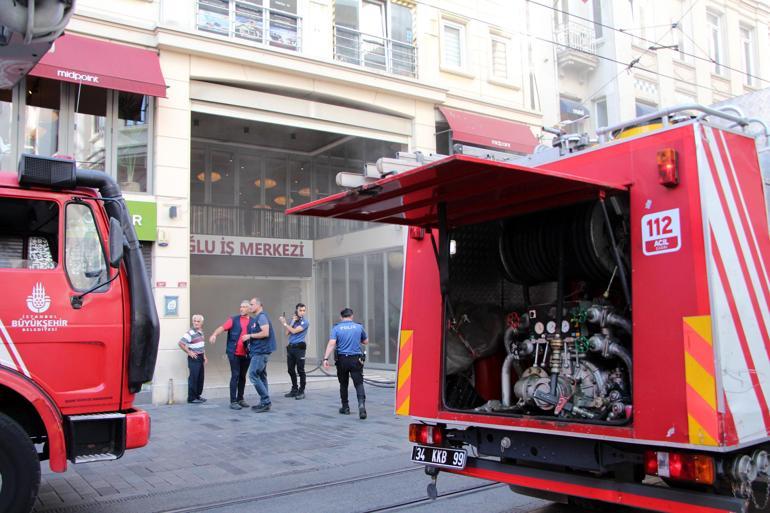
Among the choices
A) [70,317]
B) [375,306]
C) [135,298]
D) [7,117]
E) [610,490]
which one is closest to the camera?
[610,490]

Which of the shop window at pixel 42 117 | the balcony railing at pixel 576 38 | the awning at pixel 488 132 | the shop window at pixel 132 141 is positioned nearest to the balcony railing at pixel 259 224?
the awning at pixel 488 132

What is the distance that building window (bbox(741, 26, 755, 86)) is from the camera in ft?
77.0

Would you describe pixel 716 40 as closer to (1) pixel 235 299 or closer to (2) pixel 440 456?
(1) pixel 235 299

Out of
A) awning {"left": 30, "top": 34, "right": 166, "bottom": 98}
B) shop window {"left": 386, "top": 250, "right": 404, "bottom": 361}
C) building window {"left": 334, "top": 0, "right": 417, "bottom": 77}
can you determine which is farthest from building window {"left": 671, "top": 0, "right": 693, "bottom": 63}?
awning {"left": 30, "top": 34, "right": 166, "bottom": 98}

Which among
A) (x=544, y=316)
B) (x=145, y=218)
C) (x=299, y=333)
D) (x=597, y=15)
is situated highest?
(x=597, y=15)

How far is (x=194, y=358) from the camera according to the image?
38.1ft

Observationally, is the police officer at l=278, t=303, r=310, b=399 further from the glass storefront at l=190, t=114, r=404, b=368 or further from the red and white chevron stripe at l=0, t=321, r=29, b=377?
the red and white chevron stripe at l=0, t=321, r=29, b=377

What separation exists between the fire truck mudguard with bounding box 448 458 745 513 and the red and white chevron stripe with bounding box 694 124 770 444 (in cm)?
36

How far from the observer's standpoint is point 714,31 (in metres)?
22.9

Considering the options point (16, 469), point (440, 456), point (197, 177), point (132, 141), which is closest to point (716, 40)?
point (197, 177)

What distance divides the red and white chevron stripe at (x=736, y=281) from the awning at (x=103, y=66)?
1015cm

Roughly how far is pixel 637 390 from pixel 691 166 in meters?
1.26

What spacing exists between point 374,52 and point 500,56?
13.3 ft

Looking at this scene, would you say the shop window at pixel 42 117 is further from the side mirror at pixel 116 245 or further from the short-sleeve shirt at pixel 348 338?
the side mirror at pixel 116 245
